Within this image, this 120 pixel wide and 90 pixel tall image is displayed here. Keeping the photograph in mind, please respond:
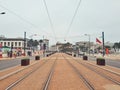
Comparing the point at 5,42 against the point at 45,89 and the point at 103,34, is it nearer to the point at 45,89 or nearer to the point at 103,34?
the point at 103,34

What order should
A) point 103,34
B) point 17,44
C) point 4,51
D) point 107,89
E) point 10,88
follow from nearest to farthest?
point 107,89, point 10,88, point 103,34, point 4,51, point 17,44

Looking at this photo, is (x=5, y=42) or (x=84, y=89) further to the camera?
(x=5, y=42)

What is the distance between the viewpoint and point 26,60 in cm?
3550

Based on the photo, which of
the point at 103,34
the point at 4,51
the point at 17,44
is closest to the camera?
the point at 103,34

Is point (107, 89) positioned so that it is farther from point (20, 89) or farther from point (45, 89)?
point (20, 89)

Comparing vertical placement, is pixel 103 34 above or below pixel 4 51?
above

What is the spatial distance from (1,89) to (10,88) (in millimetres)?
498

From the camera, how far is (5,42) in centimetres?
17688

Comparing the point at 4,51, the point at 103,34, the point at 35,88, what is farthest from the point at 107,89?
the point at 4,51

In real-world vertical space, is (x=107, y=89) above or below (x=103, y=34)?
below

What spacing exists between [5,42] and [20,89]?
557 feet

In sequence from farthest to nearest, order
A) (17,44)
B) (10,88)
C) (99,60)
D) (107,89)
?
1. (17,44)
2. (99,60)
3. (10,88)
4. (107,89)

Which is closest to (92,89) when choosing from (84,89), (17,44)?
(84,89)

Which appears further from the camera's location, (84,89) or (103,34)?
(103,34)
